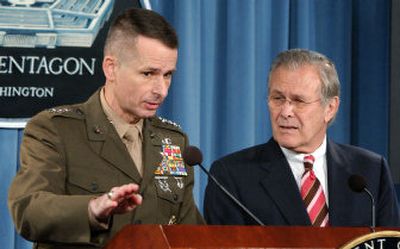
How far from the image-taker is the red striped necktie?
2.38m

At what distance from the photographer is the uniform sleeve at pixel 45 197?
1.87 meters

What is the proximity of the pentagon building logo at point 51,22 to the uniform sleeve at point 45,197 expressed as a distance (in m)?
1.19

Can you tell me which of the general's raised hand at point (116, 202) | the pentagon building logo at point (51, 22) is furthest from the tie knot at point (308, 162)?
the pentagon building logo at point (51, 22)

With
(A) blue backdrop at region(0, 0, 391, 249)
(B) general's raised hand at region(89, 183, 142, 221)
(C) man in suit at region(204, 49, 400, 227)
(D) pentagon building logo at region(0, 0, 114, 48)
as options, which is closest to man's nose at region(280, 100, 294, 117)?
(C) man in suit at region(204, 49, 400, 227)

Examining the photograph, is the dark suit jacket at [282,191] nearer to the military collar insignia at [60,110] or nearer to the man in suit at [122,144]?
the man in suit at [122,144]

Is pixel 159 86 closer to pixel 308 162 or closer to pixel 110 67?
pixel 110 67

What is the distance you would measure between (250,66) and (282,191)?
123cm

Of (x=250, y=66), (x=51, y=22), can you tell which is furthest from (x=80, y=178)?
(x=250, y=66)

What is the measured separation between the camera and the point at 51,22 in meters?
3.34

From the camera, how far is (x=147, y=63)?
2248 mm

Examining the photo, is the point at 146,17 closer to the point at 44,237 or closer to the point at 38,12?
the point at 44,237

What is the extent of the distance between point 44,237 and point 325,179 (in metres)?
0.87

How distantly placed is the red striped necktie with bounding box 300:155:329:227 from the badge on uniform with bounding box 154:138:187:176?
1.09 feet

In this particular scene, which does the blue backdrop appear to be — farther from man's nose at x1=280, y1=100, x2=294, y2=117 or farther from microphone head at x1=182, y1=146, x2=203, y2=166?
microphone head at x1=182, y1=146, x2=203, y2=166
